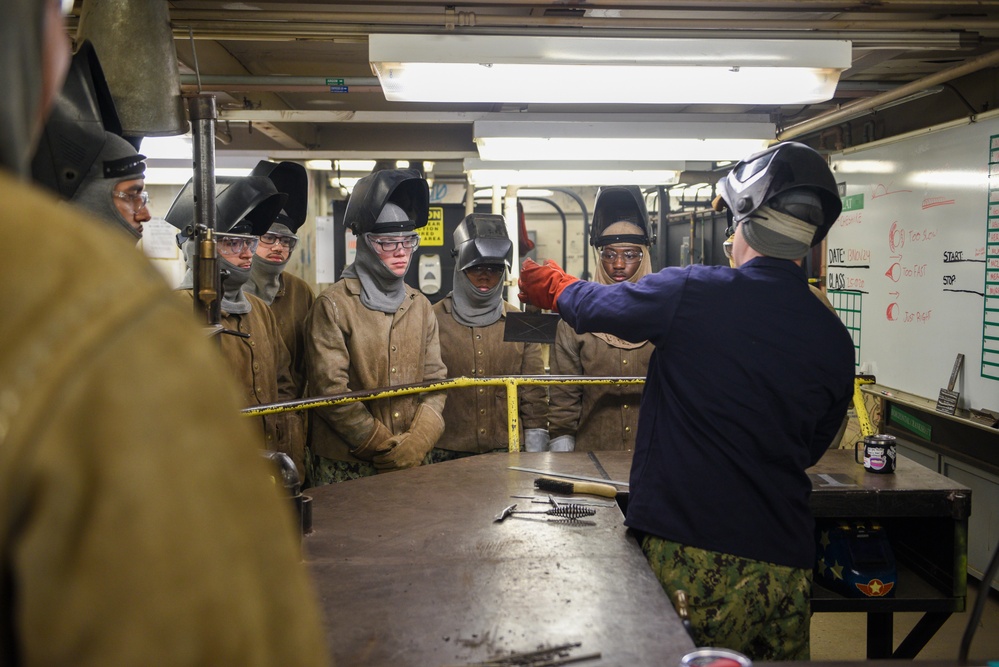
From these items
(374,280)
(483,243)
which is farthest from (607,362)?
(374,280)

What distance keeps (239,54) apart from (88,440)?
5.48 metres

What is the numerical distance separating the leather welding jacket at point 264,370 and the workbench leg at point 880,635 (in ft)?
8.81

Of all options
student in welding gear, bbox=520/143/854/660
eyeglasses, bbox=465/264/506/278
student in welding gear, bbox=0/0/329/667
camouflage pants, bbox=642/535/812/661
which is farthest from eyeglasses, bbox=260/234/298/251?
student in welding gear, bbox=0/0/329/667

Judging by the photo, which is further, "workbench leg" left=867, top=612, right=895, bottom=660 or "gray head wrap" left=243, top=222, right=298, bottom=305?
"gray head wrap" left=243, top=222, right=298, bottom=305

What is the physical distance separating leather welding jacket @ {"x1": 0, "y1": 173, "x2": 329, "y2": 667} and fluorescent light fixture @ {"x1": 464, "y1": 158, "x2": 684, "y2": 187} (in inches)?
188

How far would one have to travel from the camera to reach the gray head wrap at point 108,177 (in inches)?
86.9

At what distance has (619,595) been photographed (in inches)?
80.4

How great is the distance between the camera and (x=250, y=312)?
12.9 ft

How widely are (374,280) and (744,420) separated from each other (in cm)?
243

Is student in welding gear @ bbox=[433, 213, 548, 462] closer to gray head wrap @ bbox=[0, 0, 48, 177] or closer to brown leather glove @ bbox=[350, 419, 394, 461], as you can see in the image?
brown leather glove @ bbox=[350, 419, 394, 461]

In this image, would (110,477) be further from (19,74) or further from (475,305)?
(475,305)

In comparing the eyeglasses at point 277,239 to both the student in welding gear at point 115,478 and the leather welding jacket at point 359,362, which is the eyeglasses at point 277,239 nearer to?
the leather welding jacket at point 359,362

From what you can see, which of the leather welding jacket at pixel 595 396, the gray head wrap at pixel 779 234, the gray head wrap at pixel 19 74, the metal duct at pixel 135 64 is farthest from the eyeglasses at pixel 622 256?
the gray head wrap at pixel 19 74

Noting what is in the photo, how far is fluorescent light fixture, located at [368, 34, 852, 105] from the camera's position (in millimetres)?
2873
